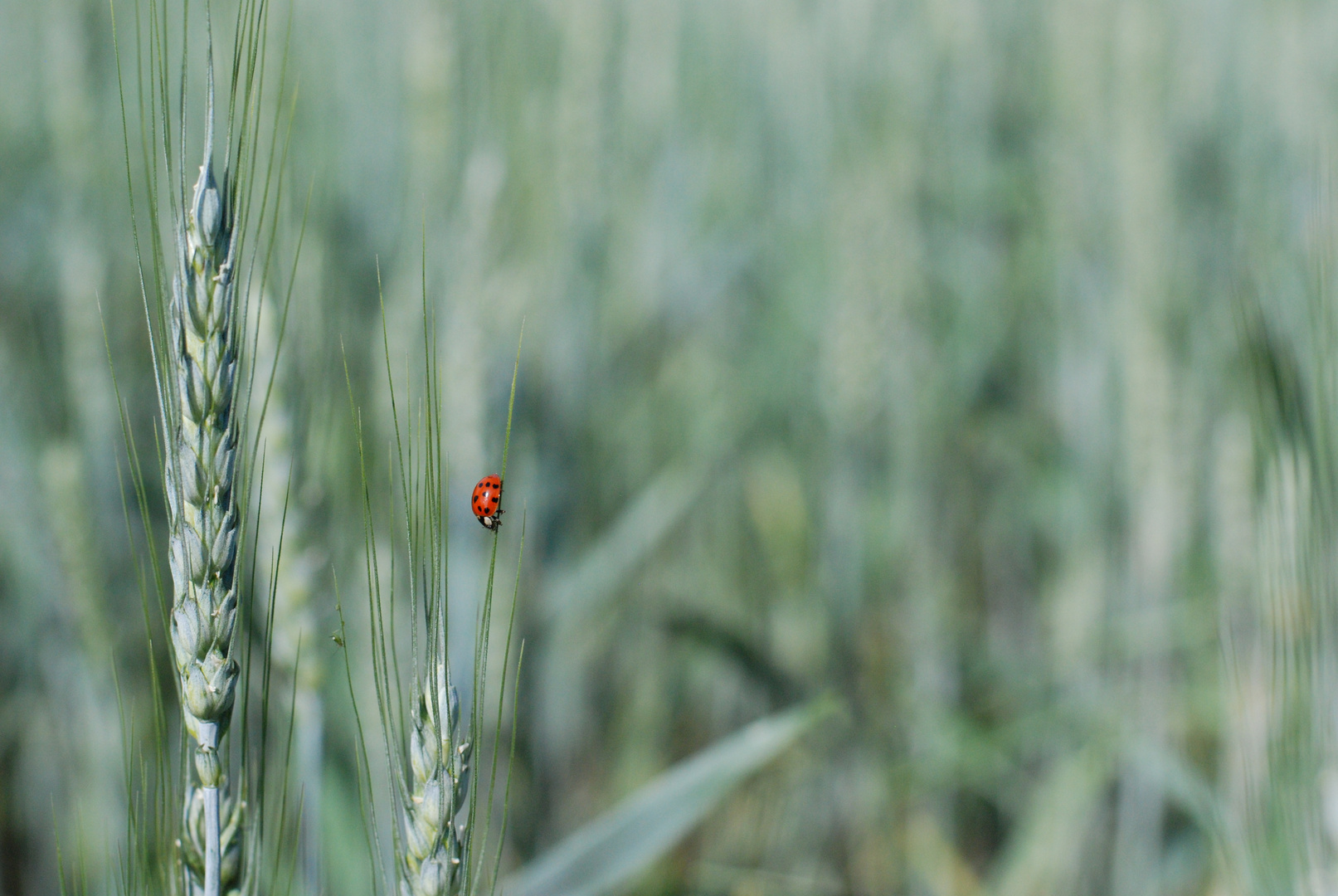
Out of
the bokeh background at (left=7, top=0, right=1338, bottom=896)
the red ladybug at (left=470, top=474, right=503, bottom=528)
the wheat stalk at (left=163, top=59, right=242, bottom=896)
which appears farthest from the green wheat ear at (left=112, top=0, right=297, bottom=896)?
the red ladybug at (left=470, top=474, right=503, bottom=528)

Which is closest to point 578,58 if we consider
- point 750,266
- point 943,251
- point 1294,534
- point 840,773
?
point 750,266

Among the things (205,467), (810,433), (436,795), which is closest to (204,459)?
(205,467)

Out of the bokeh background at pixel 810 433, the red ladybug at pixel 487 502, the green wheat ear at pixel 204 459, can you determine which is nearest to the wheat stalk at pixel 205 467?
the green wheat ear at pixel 204 459

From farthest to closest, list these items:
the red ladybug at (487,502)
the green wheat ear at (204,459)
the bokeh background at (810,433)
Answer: the bokeh background at (810,433) → the red ladybug at (487,502) → the green wheat ear at (204,459)

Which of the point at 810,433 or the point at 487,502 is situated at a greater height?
the point at 487,502

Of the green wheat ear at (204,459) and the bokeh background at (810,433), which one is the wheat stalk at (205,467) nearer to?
the green wheat ear at (204,459)

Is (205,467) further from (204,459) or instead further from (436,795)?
(436,795)

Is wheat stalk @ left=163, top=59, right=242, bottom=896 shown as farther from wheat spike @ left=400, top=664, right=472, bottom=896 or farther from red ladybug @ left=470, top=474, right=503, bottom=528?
red ladybug @ left=470, top=474, right=503, bottom=528
